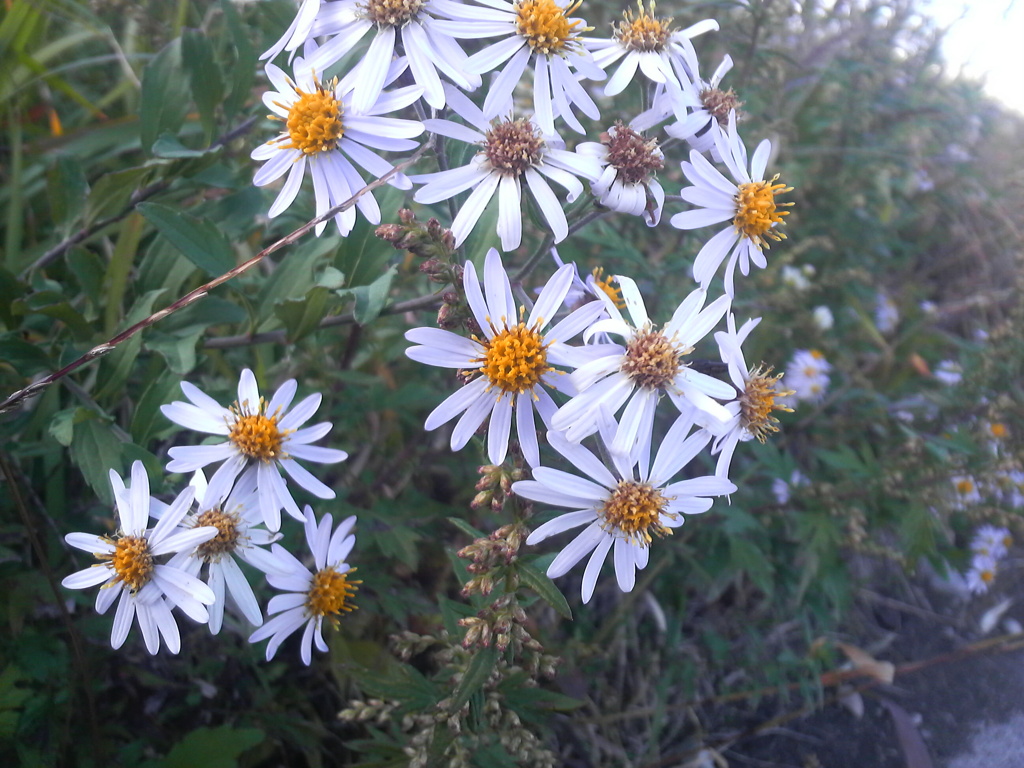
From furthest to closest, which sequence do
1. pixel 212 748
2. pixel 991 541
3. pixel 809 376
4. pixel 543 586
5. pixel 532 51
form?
pixel 809 376 < pixel 991 541 < pixel 212 748 < pixel 532 51 < pixel 543 586

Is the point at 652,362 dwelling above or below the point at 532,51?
below

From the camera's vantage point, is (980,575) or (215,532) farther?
(980,575)

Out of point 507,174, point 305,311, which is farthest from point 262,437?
point 507,174

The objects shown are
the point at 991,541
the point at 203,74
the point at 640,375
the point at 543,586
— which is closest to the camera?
the point at 543,586

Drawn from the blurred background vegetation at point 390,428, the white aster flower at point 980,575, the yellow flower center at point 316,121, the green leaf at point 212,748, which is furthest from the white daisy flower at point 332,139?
the white aster flower at point 980,575

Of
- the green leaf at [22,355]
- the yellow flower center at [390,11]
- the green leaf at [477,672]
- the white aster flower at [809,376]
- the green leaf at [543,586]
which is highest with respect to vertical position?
the white aster flower at [809,376]

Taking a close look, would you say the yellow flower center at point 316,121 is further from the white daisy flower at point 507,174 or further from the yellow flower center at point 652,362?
the yellow flower center at point 652,362

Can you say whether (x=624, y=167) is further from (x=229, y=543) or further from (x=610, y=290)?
(x=229, y=543)
